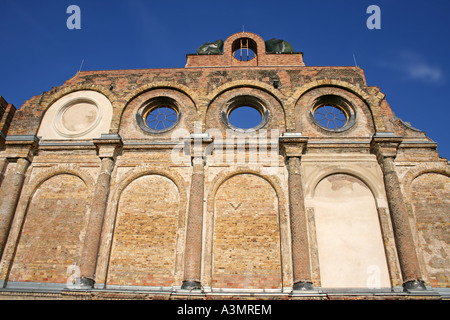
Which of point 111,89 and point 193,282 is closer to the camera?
point 193,282

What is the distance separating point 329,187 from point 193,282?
5.42 m

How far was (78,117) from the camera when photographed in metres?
14.7

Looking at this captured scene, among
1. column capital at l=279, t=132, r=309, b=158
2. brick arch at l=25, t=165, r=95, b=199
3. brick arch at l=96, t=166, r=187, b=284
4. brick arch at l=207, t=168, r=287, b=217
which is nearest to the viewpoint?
brick arch at l=96, t=166, r=187, b=284

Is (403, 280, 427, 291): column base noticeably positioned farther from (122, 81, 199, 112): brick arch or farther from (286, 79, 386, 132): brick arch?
(122, 81, 199, 112): brick arch

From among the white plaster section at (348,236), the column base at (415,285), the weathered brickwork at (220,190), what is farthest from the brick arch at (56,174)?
the column base at (415,285)

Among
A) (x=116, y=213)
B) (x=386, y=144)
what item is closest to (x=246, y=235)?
(x=116, y=213)

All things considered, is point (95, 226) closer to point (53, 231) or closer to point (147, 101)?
point (53, 231)

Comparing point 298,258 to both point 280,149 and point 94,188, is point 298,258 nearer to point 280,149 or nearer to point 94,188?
point 280,149

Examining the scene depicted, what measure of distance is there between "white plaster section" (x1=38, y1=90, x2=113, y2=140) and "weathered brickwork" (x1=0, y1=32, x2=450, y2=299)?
6 cm

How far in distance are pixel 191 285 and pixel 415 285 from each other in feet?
20.8

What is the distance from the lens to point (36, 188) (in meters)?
13.2

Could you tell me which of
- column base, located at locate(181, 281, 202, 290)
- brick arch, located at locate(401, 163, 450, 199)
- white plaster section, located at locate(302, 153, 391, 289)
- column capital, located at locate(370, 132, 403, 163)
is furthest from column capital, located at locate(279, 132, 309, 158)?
column base, located at locate(181, 281, 202, 290)

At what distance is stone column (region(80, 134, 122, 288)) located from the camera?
11344mm

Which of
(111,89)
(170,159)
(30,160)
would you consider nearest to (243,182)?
(170,159)
